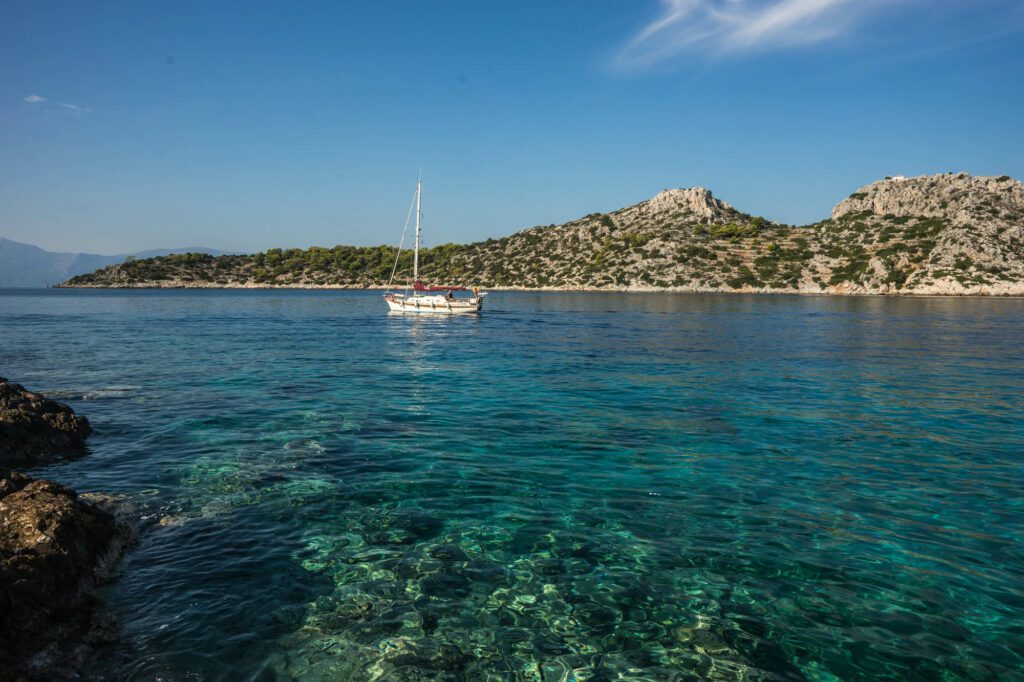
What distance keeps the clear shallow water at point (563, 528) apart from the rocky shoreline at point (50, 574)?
359mm

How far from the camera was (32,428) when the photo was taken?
1357cm

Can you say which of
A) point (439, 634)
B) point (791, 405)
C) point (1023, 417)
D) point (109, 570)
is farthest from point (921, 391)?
point (109, 570)

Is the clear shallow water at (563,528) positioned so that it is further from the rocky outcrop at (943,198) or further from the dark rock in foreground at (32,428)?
the rocky outcrop at (943,198)

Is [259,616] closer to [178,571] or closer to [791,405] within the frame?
[178,571]

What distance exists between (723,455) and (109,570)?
12.1 metres

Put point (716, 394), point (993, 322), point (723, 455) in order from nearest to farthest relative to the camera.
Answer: point (723, 455)
point (716, 394)
point (993, 322)

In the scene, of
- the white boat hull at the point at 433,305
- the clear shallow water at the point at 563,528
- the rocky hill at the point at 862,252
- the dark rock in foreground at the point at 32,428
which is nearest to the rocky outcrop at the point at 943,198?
the rocky hill at the point at 862,252

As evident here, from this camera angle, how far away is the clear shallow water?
6320mm

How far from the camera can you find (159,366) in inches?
1103

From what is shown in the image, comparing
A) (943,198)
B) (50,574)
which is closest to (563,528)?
(50,574)

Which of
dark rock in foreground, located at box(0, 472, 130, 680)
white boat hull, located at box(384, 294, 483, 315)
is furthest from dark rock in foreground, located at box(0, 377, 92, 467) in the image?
white boat hull, located at box(384, 294, 483, 315)

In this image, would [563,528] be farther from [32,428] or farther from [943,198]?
[943,198]

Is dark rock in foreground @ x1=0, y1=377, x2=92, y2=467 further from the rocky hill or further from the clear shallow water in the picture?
the rocky hill

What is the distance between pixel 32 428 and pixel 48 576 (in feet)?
30.5
